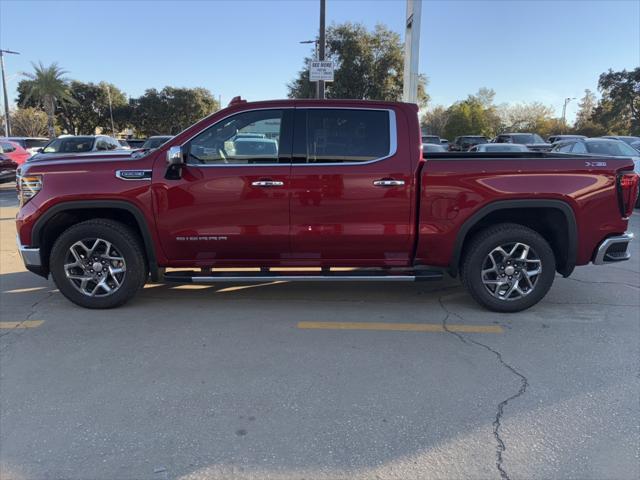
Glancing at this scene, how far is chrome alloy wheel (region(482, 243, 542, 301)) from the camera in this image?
15.1ft

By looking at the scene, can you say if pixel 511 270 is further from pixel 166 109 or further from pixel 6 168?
pixel 166 109

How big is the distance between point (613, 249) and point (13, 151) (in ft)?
59.3

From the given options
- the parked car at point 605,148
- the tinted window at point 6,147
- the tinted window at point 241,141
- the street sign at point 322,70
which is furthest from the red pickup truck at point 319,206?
the tinted window at point 6,147

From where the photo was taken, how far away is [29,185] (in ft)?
15.0

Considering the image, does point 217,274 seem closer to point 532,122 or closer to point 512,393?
point 512,393

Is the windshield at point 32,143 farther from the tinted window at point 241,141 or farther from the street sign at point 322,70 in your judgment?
the tinted window at point 241,141

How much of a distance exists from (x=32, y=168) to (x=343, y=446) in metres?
3.90

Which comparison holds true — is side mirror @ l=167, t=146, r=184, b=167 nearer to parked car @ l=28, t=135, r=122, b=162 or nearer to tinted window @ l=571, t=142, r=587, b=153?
parked car @ l=28, t=135, r=122, b=162

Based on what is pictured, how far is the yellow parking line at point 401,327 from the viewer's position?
4.34 m

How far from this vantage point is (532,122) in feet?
198

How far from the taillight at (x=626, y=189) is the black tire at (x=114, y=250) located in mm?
4617

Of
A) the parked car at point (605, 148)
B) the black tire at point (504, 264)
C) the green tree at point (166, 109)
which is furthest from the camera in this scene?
the green tree at point (166, 109)

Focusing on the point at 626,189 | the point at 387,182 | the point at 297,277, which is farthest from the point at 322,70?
the point at 626,189

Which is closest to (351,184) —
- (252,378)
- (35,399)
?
(252,378)
